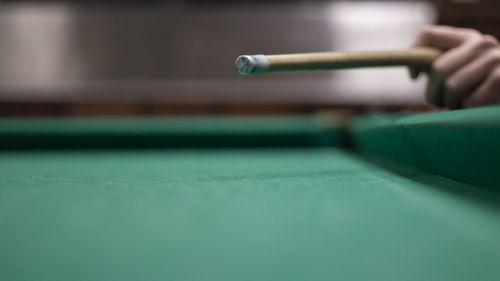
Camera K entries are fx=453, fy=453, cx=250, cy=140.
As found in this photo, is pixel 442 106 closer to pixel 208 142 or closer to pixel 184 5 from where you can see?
pixel 208 142

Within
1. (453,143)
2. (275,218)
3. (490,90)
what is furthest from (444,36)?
(275,218)

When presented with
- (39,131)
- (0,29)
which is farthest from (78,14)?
(39,131)

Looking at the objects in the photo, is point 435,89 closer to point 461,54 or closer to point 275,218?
point 461,54

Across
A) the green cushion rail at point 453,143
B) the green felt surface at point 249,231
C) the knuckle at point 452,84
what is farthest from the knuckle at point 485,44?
the green felt surface at point 249,231

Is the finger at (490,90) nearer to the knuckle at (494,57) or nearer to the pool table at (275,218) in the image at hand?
the knuckle at (494,57)

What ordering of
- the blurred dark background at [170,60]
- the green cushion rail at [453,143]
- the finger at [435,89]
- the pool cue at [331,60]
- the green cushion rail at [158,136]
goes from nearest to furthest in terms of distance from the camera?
the green cushion rail at [453,143] < the pool cue at [331,60] < the finger at [435,89] < the green cushion rail at [158,136] < the blurred dark background at [170,60]

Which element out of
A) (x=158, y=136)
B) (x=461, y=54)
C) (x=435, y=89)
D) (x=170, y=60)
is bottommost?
(x=170, y=60)

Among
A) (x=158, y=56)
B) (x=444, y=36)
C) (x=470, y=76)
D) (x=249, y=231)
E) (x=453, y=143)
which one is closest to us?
(x=249, y=231)
